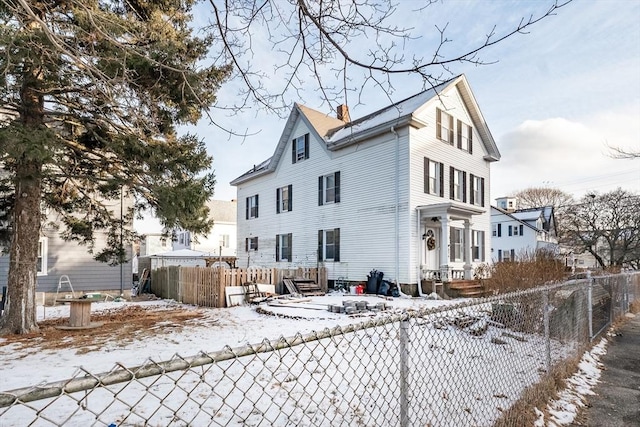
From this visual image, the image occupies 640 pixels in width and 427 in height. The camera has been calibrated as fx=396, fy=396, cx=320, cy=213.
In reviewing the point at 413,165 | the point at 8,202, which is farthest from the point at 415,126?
the point at 8,202

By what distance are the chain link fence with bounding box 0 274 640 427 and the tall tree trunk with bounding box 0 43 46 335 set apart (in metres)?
4.42

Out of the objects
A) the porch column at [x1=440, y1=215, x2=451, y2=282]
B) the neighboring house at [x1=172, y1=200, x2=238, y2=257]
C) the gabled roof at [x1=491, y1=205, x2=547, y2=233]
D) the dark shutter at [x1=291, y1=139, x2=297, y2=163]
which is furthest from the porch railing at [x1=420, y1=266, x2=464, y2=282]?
the neighboring house at [x1=172, y1=200, x2=238, y2=257]

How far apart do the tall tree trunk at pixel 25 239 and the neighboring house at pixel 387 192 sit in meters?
9.35

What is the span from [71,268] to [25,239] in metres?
7.27

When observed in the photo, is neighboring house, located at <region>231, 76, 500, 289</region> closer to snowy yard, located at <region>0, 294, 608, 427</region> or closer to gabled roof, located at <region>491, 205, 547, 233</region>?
snowy yard, located at <region>0, 294, 608, 427</region>

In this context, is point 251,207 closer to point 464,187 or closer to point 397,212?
point 397,212

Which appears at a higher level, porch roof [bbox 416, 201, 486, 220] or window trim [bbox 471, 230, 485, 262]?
porch roof [bbox 416, 201, 486, 220]

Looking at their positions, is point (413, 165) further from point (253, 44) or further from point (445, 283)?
point (253, 44)

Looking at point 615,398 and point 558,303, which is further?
point 558,303

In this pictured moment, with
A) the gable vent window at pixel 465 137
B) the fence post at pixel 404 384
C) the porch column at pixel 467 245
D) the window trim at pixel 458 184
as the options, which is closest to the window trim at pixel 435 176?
the window trim at pixel 458 184

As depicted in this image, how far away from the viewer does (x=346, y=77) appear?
3.83m

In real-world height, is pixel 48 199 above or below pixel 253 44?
below

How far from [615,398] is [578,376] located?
606mm

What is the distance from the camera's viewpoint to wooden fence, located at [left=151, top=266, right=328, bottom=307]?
1262 centimetres
